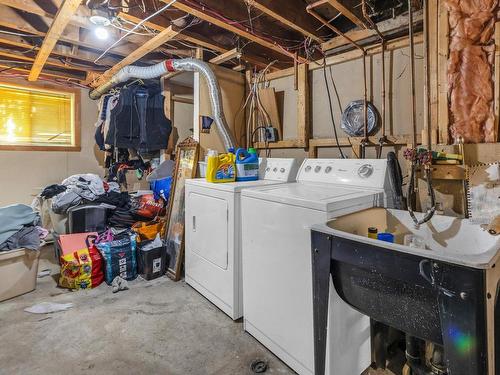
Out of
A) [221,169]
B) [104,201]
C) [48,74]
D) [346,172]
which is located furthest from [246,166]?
[48,74]

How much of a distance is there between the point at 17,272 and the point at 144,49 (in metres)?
2.22

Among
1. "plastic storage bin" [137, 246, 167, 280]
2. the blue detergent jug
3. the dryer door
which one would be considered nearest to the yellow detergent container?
the blue detergent jug

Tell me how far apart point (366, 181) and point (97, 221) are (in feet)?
8.87

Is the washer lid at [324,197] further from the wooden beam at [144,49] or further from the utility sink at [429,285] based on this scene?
the wooden beam at [144,49]

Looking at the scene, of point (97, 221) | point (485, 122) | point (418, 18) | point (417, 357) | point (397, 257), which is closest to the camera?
point (397, 257)

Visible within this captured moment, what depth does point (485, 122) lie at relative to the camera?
4.79ft

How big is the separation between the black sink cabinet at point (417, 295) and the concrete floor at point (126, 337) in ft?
2.37

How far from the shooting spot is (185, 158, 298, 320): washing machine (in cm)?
190

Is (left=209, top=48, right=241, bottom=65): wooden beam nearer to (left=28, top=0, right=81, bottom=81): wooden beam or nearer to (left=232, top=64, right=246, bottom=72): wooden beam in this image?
(left=232, top=64, right=246, bottom=72): wooden beam

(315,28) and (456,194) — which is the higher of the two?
(315,28)

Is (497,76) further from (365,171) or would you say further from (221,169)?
(221,169)

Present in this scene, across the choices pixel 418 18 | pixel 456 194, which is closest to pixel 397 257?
pixel 456 194

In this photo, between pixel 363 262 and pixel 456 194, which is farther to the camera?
pixel 456 194

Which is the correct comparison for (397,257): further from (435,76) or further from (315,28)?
(315,28)
